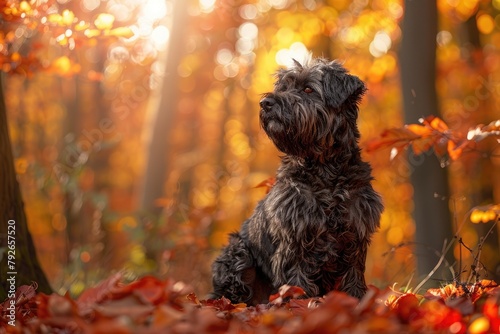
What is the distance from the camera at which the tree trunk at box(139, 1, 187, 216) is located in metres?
13.1

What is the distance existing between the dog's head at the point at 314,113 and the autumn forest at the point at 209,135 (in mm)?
566

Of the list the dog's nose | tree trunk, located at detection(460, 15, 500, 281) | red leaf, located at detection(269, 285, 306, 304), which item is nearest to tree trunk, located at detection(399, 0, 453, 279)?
the dog's nose

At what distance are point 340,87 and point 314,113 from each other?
0.32 meters

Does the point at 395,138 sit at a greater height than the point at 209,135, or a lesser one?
greater

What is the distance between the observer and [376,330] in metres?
2.66

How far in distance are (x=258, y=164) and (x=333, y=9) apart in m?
10.4

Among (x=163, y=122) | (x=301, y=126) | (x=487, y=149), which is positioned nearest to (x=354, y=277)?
(x=301, y=126)

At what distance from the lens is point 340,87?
16.9 ft

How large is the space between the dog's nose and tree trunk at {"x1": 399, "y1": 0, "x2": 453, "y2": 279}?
133 inches

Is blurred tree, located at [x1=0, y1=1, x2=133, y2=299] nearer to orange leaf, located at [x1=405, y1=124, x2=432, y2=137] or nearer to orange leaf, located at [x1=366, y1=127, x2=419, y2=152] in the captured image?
orange leaf, located at [x1=366, y1=127, x2=419, y2=152]

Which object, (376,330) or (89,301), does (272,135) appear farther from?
(376,330)

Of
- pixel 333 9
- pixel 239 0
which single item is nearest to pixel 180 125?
pixel 239 0

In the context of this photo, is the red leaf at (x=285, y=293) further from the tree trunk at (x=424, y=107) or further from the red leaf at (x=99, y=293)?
the tree trunk at (x=424, y=107)

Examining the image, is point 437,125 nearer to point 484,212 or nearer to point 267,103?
point 484,212
